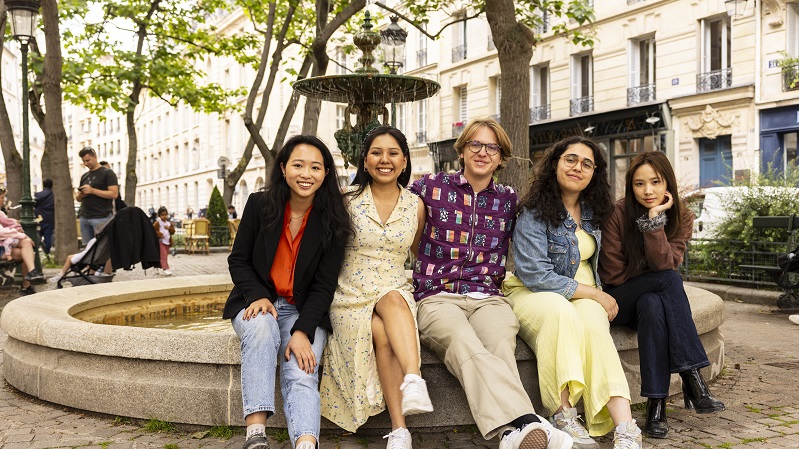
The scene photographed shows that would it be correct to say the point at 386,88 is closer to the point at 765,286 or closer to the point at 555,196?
the point at 555,196

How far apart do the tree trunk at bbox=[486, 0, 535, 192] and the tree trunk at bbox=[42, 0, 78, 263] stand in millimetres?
7556

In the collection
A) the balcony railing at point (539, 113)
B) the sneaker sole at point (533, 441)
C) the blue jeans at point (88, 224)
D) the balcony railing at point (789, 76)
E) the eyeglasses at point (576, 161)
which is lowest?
the sneaker sole at point (533, 441)

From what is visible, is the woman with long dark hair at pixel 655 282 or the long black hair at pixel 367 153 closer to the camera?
the woman with long dark hair at pixel 655 282

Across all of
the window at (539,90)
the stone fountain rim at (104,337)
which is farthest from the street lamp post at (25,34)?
the window at (539,90)

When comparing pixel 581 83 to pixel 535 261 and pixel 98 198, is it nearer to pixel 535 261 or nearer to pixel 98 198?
pixel 98 198

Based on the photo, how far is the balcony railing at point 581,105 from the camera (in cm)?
2400

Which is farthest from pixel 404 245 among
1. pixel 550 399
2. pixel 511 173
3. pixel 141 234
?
pixel 141 234

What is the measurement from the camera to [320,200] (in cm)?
395

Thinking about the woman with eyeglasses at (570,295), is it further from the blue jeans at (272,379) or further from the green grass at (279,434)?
the green grass at (279,434)

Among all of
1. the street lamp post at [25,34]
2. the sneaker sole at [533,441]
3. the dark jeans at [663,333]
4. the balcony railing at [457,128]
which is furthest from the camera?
the balcony railing at [457,128]

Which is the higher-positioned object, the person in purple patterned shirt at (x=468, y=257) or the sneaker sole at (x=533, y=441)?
the person in purple patterned shirt at (x=468, y=257)

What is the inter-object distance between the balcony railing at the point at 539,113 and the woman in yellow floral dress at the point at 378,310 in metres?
22.4

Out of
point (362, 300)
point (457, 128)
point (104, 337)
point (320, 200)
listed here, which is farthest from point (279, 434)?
point (457, 128)

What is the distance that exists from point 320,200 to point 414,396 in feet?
3.96
